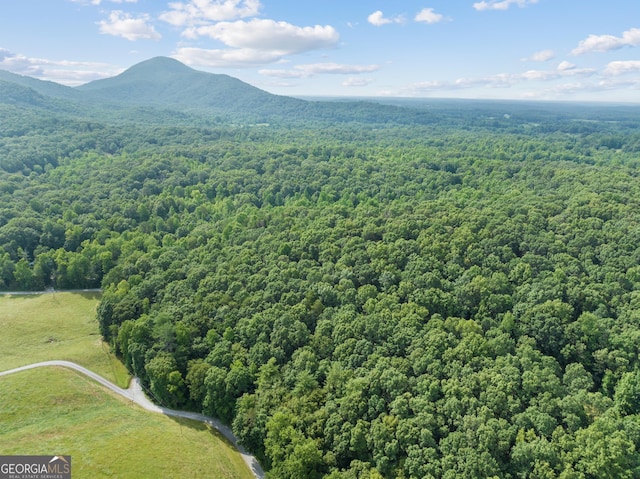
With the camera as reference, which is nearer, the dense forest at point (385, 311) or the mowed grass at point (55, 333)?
the dense forest at point (385, 311)

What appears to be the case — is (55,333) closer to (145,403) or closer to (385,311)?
(145,403)

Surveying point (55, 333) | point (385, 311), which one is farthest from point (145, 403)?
point (385, 311)

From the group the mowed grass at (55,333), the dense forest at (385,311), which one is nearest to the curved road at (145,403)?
the mowed grass at (55,333)

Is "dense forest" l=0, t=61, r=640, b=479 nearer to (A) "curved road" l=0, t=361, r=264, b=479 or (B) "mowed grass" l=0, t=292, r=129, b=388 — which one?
(A) "curved road" l=0, t=361, r=264, b=479

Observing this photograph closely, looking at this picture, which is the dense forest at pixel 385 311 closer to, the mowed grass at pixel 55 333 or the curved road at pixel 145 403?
the curved road at pixel 145 403

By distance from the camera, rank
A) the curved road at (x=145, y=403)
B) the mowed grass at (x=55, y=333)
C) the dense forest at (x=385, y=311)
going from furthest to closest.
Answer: the mowed grass at (x=55, y=333), the curved road at (x=145, y=403), the dense forest at (x=385, y=311)

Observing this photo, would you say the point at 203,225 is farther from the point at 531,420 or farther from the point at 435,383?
the point at 531,420

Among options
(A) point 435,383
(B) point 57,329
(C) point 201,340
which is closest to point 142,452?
(C) point 201,340
